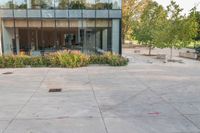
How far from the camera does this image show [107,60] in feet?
55.6

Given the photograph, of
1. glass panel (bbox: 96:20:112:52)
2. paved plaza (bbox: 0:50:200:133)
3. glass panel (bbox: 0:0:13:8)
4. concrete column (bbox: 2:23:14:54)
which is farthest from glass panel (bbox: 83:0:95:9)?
paved plaza (bbox: 0:50:200:133)

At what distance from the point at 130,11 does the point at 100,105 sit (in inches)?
1538

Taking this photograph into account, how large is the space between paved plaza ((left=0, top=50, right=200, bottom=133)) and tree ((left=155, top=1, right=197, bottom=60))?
1016 cm

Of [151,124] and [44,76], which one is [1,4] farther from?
[151,124]

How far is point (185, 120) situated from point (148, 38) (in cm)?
2240

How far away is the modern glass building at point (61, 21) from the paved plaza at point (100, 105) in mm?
9334

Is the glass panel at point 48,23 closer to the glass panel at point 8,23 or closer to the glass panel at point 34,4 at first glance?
the glass panel at point 34,4

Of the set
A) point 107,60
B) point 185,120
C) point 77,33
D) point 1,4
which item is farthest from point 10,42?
point 185,120

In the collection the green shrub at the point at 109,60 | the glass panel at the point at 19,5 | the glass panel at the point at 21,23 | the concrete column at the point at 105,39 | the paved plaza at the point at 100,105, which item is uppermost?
the glass panel at the point at 19,5

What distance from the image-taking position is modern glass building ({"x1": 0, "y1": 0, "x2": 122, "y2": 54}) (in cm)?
1998

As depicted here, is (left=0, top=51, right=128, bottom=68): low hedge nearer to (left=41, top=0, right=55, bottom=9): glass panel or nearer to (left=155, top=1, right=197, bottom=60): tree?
(left=41, top=0, right=55, bottom=9): glass panel

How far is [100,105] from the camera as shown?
734 centimetres

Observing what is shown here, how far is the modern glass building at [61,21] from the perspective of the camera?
65.6ft

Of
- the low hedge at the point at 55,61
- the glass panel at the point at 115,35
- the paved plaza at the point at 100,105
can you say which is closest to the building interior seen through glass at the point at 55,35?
the glass panel at the point at 115,35
